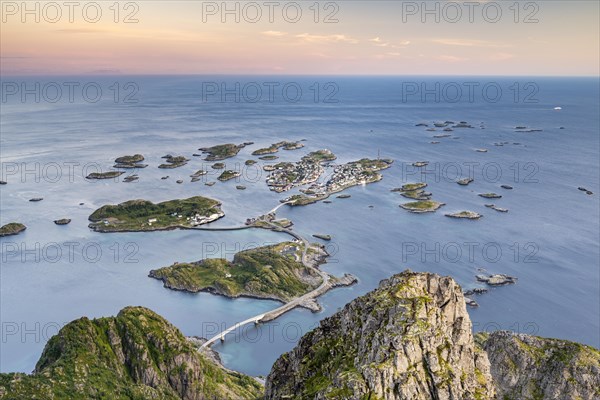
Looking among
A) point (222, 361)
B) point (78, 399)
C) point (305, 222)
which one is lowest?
point (222, 361)

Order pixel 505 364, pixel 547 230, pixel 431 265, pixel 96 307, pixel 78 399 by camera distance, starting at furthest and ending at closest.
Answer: pixel 547 230, pixel 431 265, pixel 96 307, pixel 78 399, pixel 505 364

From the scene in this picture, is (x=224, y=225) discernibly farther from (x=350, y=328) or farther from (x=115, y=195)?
(x=350, y=328)

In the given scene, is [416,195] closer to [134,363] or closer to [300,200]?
[300,200]

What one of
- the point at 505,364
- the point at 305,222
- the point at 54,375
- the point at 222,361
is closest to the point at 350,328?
the point at 505,364

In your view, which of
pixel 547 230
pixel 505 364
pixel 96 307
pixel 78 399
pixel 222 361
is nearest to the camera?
pixel 505 364

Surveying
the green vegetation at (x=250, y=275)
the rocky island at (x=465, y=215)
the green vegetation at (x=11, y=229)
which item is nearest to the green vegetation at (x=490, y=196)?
the rocky island at (x=465, y=215)

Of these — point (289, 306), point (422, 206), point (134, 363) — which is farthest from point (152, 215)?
point (422, 206)

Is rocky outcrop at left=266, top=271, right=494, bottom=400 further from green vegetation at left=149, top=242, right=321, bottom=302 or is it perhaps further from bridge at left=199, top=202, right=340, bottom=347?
green vegetation at left=149, top=242, right=321, bottom=302
